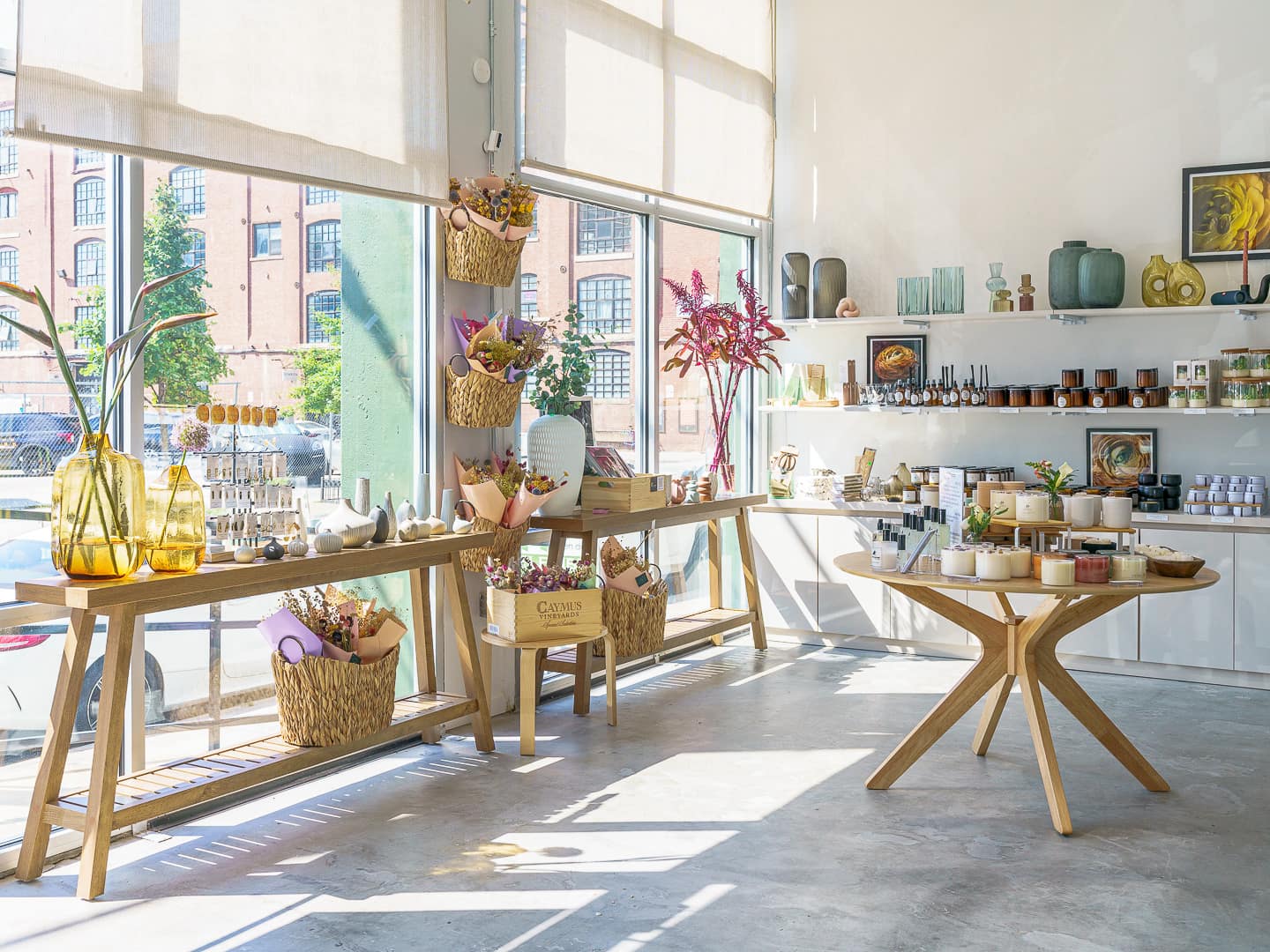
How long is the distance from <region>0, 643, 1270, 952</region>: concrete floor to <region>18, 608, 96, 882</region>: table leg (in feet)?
0.68

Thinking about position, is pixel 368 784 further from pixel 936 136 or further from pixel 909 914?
pixel 936 136

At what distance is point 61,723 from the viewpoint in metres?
3.45

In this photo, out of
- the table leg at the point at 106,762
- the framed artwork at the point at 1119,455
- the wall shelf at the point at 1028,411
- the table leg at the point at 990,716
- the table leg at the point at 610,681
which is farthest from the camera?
the framed artwork at the point at 1119,455

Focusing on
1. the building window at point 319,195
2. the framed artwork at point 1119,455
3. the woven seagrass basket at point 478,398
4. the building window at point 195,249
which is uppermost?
the building window at point 319,195

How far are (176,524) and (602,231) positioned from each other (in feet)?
11.0

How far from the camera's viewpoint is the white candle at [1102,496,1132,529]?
4.40 m

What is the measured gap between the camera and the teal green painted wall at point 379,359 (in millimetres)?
4820

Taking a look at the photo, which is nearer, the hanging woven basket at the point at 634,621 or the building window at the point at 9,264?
the building window at the point at 9,264

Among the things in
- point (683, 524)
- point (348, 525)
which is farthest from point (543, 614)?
point (683, 524)

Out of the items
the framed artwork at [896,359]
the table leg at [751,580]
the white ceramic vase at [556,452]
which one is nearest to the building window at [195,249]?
the white ceramic vase at [556,452]

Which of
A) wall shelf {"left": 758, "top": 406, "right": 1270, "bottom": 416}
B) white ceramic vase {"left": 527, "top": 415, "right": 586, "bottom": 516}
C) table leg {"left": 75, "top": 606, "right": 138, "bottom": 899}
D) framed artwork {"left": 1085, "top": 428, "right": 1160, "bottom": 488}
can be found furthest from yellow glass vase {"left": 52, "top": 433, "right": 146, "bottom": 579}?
framed artwork {"left": 1085, "top": 428, "right": 1160, "bottom": 488}

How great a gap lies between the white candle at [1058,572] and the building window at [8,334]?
3.31m

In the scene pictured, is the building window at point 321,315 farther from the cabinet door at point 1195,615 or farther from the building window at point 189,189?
the cabinet door at point 1195,615

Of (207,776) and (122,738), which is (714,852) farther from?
(122,738)
